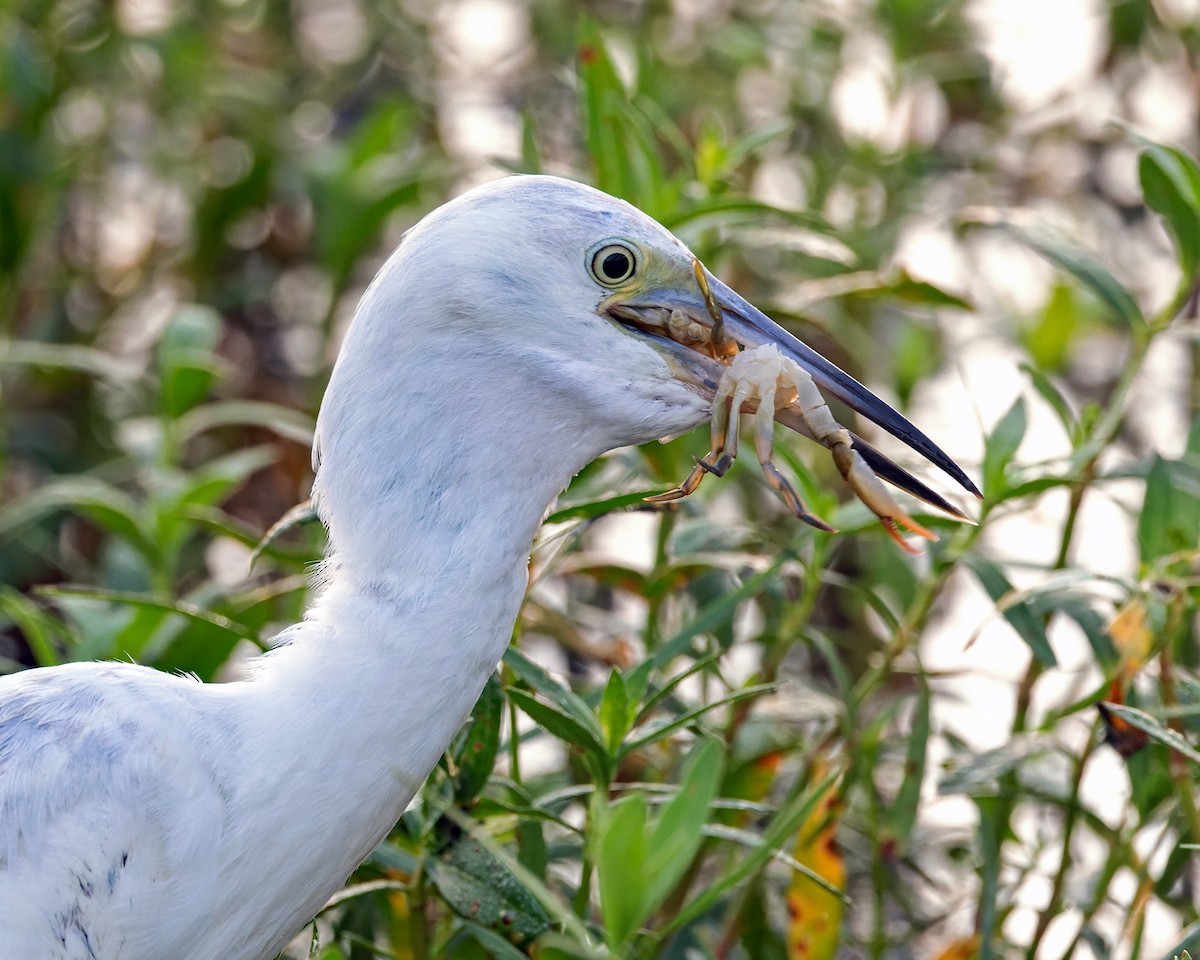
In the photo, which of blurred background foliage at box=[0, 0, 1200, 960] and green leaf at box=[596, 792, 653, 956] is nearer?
green leaf at box=[596, 792, 653, 956]

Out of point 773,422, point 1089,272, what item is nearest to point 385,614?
point 773,422

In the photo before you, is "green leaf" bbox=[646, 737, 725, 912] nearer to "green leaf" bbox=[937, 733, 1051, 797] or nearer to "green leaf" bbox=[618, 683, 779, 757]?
"green leaf" bbox=[618, 683, 779, 757]

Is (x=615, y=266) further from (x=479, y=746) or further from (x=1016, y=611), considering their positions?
(x=1016, y=611)

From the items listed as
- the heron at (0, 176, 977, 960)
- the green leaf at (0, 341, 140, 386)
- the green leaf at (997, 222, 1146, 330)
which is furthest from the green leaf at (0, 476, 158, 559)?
the green leaf at (997, 222, 1146, 330)

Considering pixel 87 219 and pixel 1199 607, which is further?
pixel 87 219

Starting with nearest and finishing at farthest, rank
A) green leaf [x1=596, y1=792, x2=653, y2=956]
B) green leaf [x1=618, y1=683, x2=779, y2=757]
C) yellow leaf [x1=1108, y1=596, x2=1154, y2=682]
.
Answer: green leaf [x1=596, y1=792, x2=653, y2=956] < green leaf [x1=618, y1=683, x2=779, y2=757] < yellow leaf [x1=1108, y1=596, x2=1154, y2=682]

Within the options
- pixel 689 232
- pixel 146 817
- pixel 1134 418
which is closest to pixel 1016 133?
pixel 1134 418

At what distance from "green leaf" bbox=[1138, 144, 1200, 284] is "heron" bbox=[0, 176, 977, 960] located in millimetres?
738

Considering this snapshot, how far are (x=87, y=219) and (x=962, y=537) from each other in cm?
308

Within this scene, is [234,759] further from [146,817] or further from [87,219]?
[87,219]

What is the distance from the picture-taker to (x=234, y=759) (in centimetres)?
173

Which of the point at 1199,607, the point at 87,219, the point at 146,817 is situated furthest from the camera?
the point at 87,219

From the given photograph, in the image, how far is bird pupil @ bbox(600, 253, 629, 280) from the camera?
176 cm

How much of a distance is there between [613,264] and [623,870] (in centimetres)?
64
